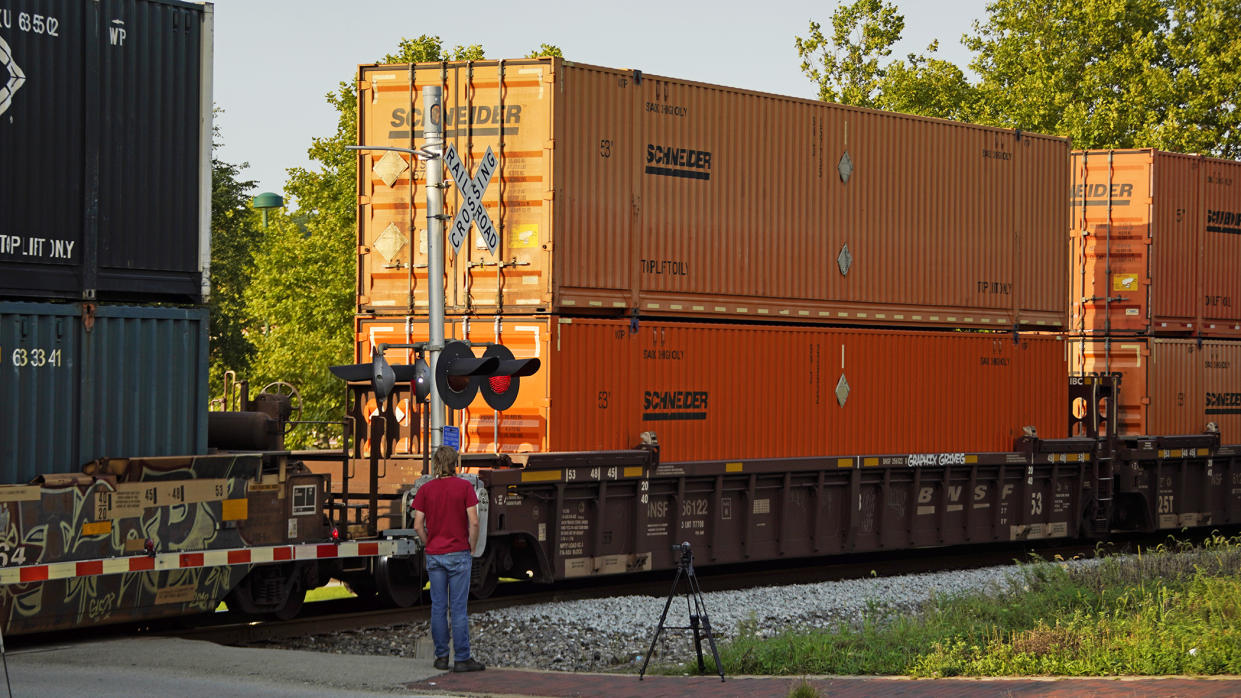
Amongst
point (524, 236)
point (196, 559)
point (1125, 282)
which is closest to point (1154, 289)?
point (1125, 282)

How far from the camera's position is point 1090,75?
3831 cm

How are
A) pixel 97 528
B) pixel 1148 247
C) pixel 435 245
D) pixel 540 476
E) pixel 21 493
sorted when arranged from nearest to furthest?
1. pixel 21 493
2. pixel 97 528
3. pixel 435 245
4. pixel 540 476
5. pixel 1148 247

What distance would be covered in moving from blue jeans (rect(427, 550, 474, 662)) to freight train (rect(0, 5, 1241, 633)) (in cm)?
141

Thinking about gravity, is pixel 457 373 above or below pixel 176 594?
above

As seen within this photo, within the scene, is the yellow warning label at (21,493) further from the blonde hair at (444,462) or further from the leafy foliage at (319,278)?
the leafy foliage at (319,278)

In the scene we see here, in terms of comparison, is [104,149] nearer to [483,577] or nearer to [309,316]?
[483,577]

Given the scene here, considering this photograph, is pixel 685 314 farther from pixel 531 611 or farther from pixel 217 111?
pixel 217 111

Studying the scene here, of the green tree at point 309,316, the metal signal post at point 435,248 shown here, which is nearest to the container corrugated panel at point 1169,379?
the metal signal post at point 435,248

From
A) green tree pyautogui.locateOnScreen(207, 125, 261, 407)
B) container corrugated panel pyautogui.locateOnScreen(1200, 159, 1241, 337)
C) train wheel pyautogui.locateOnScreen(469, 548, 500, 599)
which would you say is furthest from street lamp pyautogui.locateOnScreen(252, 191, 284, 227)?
train wheel pyautogui.locateOnScreen(469, 548, 500, 599)

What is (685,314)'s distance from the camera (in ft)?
55.8

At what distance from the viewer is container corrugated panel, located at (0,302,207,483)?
11906 millimetres

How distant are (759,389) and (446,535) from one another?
7460 mm

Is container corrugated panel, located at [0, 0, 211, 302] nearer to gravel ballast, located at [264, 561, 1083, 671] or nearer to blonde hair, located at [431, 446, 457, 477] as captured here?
blonde hair, located at [431, 446, 457, 477]

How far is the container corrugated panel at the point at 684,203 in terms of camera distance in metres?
15.9
